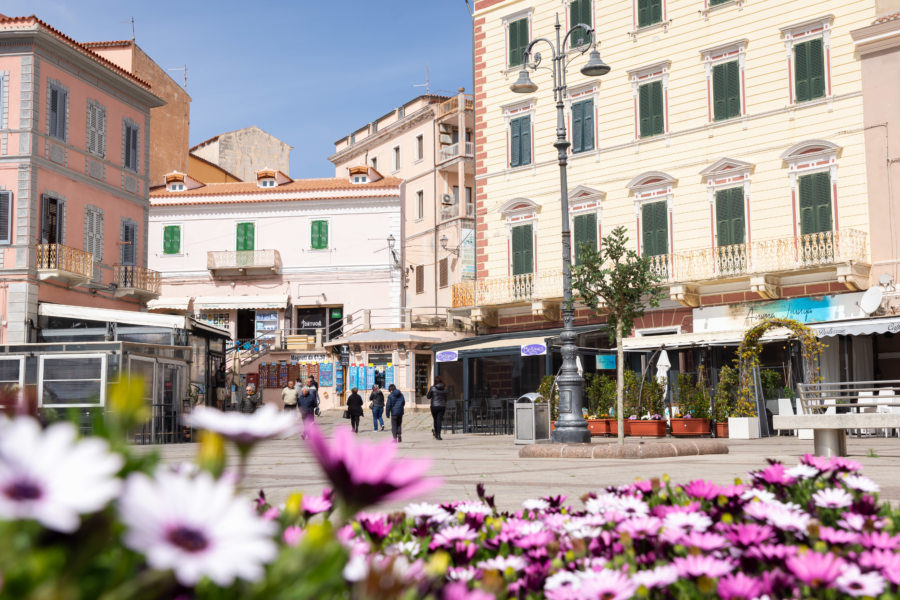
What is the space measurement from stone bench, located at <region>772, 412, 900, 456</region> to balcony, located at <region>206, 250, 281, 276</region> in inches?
1492

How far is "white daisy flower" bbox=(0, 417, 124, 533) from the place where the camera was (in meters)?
0.87

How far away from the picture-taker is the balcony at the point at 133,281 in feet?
97.0

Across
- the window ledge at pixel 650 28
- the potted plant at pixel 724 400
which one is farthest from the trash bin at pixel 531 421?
the window ledge at pixel 650 28

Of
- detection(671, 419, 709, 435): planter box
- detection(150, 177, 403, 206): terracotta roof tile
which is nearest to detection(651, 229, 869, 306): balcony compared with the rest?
detection(671, 419, 709, 435): planter box

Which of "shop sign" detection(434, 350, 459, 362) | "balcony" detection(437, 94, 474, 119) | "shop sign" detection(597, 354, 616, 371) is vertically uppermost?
"balcony" detection(437, 94, 474, 119)

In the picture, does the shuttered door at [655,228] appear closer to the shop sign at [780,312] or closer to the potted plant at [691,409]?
the shop sign at [780,312]

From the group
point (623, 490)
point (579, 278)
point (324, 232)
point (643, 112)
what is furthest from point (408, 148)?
point (623, 490)

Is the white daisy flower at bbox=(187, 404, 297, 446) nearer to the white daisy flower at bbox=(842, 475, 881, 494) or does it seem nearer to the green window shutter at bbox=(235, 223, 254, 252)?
the white daisy flower at bbox=(842, 475, 881, 494)

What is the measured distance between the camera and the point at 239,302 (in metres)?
47.2

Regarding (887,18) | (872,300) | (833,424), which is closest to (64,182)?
(872,300)

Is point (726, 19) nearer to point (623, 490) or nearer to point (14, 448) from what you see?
point (623, 490)

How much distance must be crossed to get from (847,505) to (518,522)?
3.55ft

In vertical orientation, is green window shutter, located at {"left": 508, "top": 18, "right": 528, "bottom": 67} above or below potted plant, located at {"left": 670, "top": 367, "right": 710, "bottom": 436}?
above

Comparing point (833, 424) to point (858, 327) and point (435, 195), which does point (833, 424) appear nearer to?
point (858, 327)
